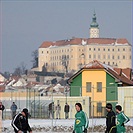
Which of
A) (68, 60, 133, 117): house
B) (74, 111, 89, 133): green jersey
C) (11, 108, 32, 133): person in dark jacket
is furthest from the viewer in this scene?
(68, 60, 133, 117): house

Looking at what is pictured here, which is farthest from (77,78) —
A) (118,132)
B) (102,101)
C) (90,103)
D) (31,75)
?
(31,75)

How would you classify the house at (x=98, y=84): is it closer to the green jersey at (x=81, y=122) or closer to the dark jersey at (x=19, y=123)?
the green jersey at (x=81, y=122)

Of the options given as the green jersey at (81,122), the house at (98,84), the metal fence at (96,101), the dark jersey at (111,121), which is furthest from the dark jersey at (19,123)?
the house at (98,84)

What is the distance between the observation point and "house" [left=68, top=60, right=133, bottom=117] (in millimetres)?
38441

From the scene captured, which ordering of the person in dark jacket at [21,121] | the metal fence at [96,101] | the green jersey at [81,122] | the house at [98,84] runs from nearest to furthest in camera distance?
the person in dark jacket at [21,121] → the green jersey at [81,122] → the metal fence at [96,101] → the house at [98,84]

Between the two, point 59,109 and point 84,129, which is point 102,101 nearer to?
point 59,109

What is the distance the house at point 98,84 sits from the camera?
38441 millimetres

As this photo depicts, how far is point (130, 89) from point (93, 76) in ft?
28.1

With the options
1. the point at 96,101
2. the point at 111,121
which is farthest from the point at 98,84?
the point at 111,121

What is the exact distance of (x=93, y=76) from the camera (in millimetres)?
43156

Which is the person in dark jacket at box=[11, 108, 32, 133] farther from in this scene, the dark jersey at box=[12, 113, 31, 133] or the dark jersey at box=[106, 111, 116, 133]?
the dark jersey at box=[106, 111, 116, 133]

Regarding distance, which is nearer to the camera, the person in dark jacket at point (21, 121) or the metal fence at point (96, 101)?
the person in dark jacket at point (21, 121)

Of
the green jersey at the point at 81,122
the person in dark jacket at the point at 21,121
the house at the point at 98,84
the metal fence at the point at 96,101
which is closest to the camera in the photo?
the person in dark jacket at the point at 21,121

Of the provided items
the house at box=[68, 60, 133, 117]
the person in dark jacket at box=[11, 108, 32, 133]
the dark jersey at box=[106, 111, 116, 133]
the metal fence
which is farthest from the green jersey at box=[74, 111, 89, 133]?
the house at box=[68, 60, 133, 117]
